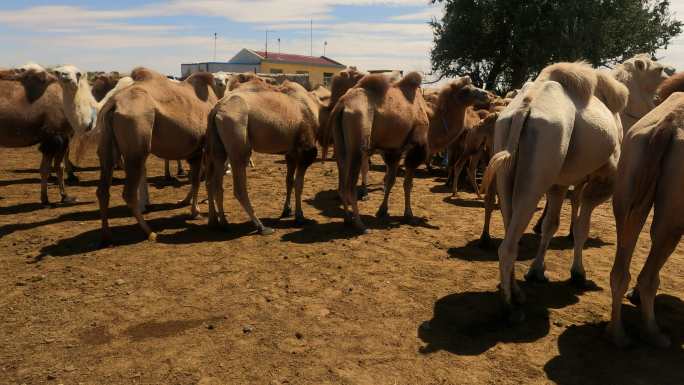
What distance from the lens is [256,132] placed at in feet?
23.2

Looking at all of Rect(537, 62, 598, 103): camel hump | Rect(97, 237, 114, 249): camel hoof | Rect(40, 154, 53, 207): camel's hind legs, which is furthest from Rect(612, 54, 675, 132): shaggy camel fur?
Rect(40, 154, 53, 207): camel's hind legs

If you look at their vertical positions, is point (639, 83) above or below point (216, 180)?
above

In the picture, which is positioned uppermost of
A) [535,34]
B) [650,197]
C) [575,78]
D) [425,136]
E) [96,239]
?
[535,34]

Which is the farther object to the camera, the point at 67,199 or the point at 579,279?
the point at 67,199

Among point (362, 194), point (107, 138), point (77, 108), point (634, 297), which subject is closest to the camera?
point (634, 297)

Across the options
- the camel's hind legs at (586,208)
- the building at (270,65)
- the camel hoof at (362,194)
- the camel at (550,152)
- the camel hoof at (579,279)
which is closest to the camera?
the camel at (550,152)

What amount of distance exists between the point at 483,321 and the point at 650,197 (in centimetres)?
171

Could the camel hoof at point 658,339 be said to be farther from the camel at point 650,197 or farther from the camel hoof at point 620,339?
the camel hoof at point 620,339

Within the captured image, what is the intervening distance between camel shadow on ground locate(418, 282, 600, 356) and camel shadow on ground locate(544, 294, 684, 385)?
1.00 feet

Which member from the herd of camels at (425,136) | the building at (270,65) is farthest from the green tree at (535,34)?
the building at (270,65)

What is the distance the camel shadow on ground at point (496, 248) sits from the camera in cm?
639

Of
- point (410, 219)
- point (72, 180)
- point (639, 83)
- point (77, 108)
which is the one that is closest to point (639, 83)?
point (639, 83)

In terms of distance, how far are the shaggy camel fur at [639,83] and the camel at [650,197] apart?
3.12 m

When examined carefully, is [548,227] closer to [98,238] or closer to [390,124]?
[390,124]
